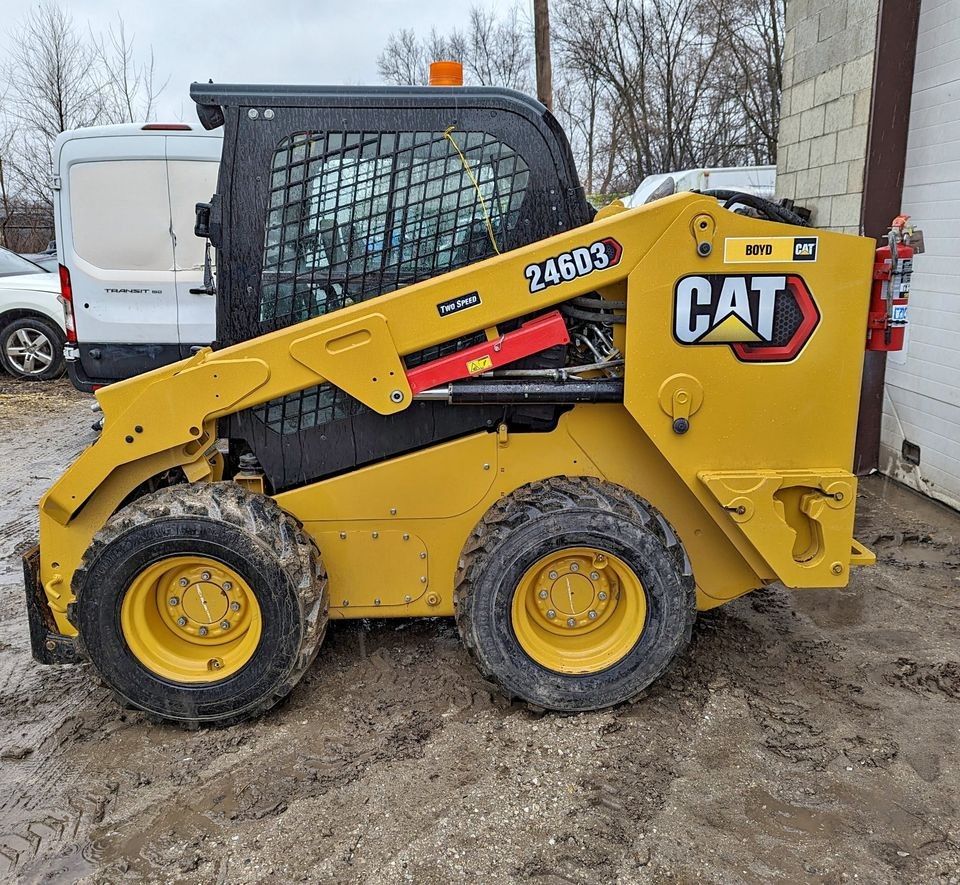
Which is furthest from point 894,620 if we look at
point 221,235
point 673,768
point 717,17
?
point 717,17

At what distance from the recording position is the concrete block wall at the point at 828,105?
585 cm

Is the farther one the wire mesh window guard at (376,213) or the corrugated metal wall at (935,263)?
the corrugated metal wall at (935,263)

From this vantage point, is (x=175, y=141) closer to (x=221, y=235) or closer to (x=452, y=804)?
(x=221, y=235)

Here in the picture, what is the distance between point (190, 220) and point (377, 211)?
14.2 feet

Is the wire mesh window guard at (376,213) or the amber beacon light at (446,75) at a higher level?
the amber beacon light at (446,75)

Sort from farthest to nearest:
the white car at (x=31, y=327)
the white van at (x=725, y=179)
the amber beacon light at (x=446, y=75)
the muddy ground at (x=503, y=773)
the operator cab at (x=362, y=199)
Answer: the white van at (x=725, y=179), the white car at (x=31, y=327), the amber beacon light at (x=446, y=75), the operator cab at (x=362, y=199), the muddy ground at (x=503, y=773)

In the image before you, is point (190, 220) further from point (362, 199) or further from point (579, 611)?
point (579, 611)

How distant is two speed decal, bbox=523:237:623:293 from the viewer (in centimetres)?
300

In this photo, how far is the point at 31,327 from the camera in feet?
34.1

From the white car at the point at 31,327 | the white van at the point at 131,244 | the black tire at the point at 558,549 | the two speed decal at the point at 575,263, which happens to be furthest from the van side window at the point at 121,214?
the black tire at the point at 558,549

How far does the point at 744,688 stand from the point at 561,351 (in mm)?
1594

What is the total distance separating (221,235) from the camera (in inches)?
127

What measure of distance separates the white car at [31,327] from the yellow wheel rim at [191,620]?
327 inches

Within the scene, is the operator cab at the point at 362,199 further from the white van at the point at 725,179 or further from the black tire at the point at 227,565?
the white van at the point at 725,179
